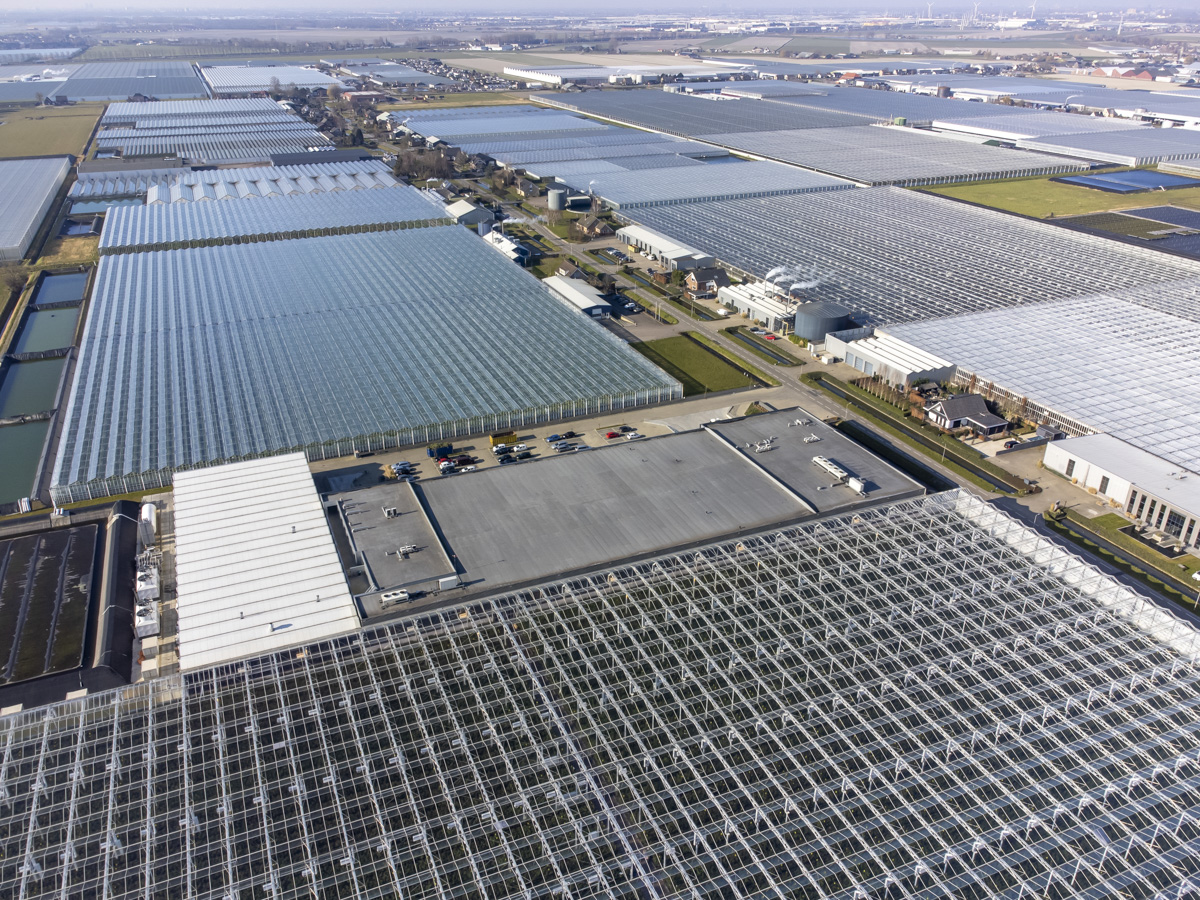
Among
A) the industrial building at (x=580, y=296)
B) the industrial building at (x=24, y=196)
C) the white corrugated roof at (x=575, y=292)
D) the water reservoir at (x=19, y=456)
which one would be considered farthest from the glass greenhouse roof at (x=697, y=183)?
the water reservoir at (x=19, y=456)

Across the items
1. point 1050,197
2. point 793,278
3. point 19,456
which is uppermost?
point 1050,197

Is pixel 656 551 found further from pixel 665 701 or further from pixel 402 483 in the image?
pixel 402 483

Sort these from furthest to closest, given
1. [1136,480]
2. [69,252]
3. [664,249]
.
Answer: [69,252]
[664,249]
[1136,480]

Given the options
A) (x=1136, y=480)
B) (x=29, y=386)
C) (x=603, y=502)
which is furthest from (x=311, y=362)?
(x=1136, y=480)

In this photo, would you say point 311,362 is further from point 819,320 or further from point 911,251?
point 911,251

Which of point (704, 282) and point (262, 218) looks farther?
point (262, 218)

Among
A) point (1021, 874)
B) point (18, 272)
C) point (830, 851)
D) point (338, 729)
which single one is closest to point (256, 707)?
point (338, 729)

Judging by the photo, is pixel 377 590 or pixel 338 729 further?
pixel 377 590

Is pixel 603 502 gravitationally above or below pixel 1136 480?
below
